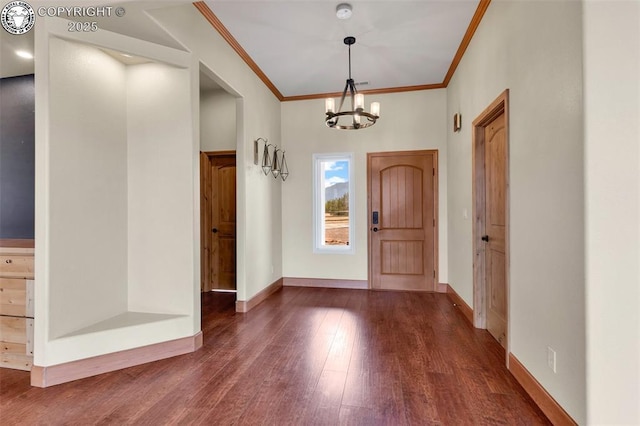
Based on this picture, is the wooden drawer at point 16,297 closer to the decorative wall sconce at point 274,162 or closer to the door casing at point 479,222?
the decorative wall sconce at point 274,162

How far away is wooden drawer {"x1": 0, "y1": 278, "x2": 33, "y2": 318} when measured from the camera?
2.28 meters

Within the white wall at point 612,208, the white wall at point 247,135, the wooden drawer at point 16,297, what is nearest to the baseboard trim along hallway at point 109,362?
the wooden drawer at point 16,297

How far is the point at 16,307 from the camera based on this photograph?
2.32 metres

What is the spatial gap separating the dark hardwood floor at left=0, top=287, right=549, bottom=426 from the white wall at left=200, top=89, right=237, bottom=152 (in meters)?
2.66

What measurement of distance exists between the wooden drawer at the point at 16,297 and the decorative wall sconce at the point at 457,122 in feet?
14.5

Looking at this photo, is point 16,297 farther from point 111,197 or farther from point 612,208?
point 612,208

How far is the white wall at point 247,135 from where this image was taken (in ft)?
8.96

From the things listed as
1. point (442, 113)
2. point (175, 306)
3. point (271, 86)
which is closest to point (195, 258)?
point (175, 306)

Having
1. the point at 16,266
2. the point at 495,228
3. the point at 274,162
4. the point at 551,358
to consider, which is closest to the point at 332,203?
the point at 274,162

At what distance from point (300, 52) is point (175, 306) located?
3.06m

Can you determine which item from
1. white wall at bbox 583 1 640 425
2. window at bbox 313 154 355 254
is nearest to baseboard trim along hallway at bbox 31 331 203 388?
window at bbox 313 154 355 254

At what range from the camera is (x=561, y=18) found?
1.62 meters
